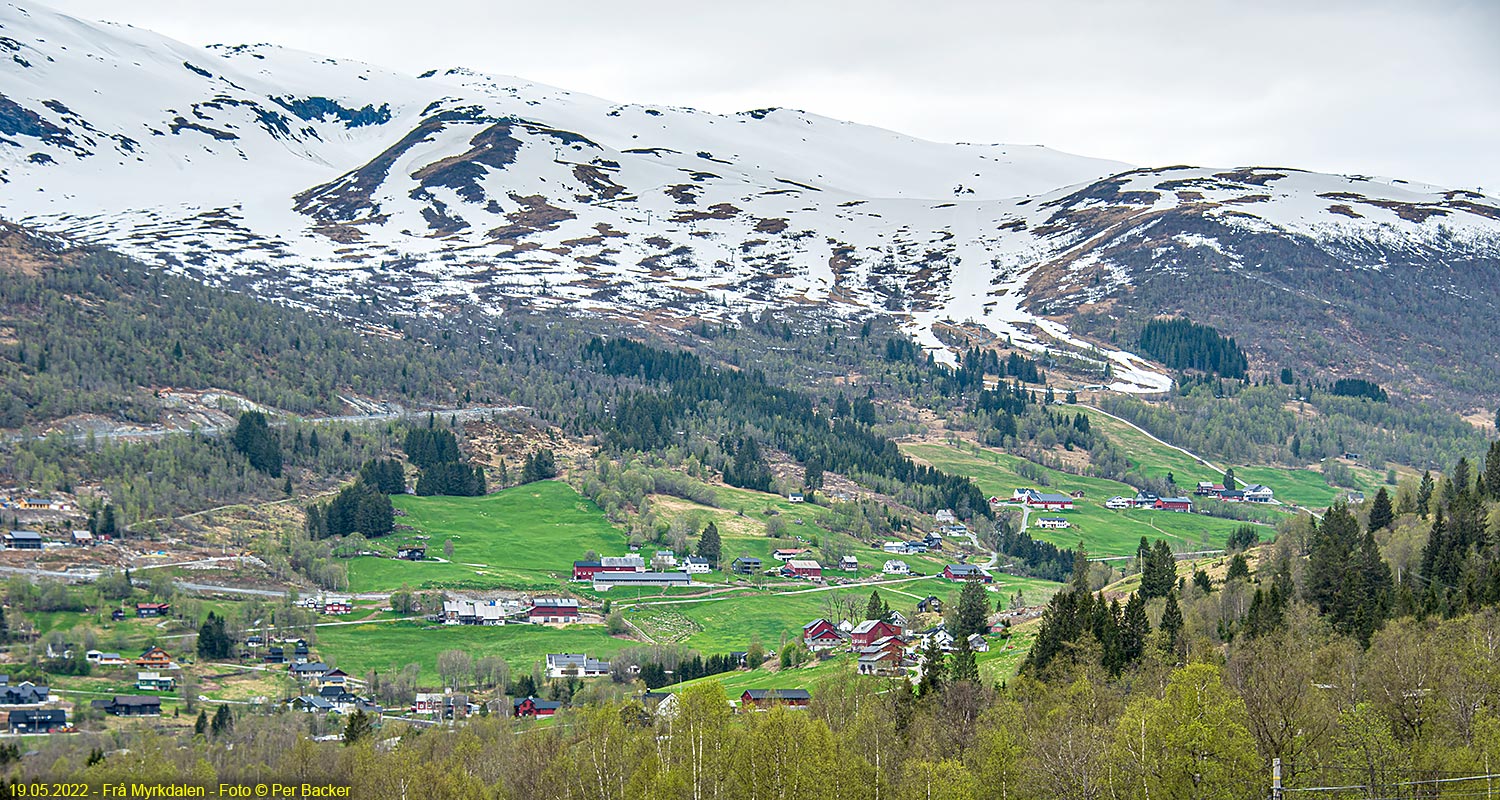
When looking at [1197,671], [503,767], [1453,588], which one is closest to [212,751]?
[503,767]

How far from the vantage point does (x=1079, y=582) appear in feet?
415

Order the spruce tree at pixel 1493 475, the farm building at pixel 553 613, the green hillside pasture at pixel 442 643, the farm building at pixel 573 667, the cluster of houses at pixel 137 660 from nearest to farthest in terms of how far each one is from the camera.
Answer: the spruce tree at pixel 1493 475 < the cluster of houses at pixel 137 660 < the farm building at pixel 573 667 < the green hillside pasture at pixel 442 643 < the farm building at pixel 553 613

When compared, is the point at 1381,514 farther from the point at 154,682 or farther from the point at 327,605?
the point at 327,605

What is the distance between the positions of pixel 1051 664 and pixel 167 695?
7338cm

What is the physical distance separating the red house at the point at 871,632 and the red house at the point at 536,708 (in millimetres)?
29039

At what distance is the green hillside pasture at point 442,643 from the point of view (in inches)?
5517

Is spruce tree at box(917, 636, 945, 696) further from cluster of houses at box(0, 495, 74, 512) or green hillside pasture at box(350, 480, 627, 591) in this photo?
cluster of houses at box(0, 495, 74, 512)

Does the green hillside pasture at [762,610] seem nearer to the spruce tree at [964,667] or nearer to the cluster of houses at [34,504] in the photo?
the spruce tree at [964,667]

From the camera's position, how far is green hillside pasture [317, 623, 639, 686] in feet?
460

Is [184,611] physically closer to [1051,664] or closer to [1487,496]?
[1051,664]

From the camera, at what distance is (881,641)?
134m

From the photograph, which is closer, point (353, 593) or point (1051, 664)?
point (1051, 664)

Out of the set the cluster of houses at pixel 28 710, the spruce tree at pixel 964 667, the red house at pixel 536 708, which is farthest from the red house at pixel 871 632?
the cluster of houses at pixel 28 710

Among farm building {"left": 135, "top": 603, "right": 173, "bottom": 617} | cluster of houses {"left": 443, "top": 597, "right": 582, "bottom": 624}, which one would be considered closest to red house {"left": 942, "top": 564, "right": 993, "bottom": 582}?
cluster of houses {"left": 443, "top": 597, "right": 582, "bottom": 624}
